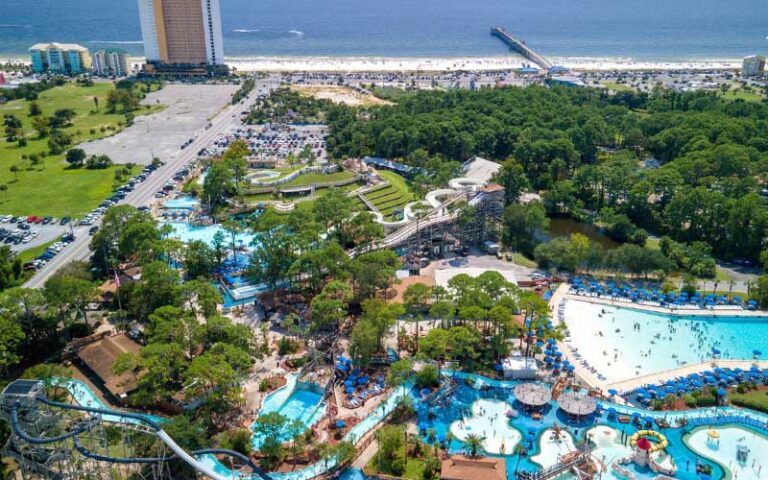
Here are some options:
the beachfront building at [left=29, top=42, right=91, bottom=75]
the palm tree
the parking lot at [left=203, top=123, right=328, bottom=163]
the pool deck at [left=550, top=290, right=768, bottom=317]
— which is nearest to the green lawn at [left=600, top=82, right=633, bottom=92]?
the parking lot at [left=203, top=123, right=328, bottom=163]

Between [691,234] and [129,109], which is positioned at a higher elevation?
[129,109]

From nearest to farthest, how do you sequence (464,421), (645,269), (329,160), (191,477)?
(191,477), (464,421), (645,269), (329,160)

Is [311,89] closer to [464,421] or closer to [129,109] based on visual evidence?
[129,109]

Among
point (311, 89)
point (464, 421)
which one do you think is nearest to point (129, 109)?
point (311, 89)

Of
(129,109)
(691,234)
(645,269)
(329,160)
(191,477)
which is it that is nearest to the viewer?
(191,477)

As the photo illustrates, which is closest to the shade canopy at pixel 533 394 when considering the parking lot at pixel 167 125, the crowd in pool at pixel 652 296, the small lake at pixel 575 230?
the crowd in pool at pixel 652 296

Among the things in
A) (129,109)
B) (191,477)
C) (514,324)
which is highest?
(129,109)

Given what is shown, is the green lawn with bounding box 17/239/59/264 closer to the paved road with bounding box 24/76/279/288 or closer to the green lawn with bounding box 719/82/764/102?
the paved road with bounding box 24/76/279/288
